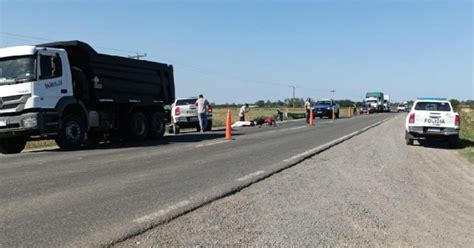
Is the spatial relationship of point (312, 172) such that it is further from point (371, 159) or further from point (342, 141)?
point (342, 141)

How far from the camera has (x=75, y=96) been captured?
49.3 feet

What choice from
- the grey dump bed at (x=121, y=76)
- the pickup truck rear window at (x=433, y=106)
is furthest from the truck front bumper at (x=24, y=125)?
the pickup truck rear window at (x=433, y=106)

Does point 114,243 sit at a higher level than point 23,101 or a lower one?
lower

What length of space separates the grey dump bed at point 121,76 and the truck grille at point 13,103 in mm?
2661

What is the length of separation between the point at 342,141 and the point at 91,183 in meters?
10.9

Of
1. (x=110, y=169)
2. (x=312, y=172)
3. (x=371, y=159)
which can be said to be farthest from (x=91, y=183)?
(x=371, y=159)

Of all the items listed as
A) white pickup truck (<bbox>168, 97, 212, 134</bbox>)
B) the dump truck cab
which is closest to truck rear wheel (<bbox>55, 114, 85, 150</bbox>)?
the dump truck cab

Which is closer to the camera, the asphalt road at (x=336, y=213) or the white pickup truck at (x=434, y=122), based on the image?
the asphalt road at (x=336, y=213)

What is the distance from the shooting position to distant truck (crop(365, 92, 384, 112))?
75562mm

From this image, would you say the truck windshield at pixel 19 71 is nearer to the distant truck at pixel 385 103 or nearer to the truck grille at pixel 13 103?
the truck grille at pixel 13 103

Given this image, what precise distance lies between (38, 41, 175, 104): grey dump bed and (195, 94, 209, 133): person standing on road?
8.35 feet

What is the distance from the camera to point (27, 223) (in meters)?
5.60

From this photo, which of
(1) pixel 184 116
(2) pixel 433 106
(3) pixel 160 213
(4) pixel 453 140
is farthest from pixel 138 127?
(3) pixel 160 213

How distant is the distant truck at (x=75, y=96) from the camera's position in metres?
13.2
